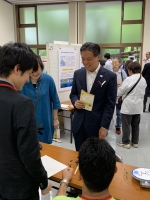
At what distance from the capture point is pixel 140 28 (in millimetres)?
7441

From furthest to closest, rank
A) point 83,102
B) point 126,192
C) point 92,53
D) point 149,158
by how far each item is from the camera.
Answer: point 149,158 → point 83,102 → point 92,53 → point 126,192

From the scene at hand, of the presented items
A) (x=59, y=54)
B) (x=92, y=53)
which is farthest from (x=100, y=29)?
(x=92, y=53)

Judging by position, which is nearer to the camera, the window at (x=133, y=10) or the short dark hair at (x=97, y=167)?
the short dark hair at (x=97, y=167)

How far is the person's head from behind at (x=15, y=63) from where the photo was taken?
86 centimetres

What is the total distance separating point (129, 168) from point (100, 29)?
7216 millimetres

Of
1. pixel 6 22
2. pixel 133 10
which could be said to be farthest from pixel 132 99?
pixel 6 22

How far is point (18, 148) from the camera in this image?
33.9 inches

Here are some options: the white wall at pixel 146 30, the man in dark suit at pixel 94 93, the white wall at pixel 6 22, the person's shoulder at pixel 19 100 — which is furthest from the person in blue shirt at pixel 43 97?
the white wall at pixel 6 22

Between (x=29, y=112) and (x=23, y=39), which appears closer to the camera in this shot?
(x=29, y=112)

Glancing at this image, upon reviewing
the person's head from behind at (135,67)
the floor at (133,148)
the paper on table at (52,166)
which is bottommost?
the floor at (133,148)

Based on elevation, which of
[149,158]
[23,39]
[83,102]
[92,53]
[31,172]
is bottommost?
[149,158]

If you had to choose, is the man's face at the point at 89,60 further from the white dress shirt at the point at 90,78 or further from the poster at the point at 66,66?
the poster at the point at 66,66

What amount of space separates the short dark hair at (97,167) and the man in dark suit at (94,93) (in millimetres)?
983

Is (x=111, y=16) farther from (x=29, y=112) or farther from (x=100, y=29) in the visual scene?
(x=29, y=112)
